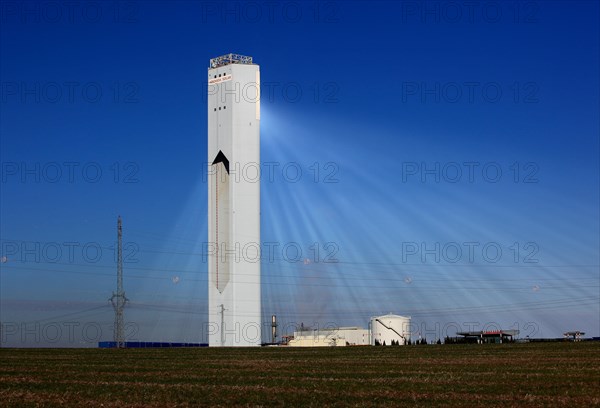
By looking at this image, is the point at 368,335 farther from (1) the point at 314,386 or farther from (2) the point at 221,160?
(1) the point at 314,386

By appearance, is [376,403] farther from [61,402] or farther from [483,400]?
[61,402]

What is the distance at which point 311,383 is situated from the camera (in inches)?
1449

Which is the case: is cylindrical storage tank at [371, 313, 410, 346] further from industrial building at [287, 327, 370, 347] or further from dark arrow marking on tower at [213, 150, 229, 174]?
dark arrow marking on tower at [213, 150, 229, 174]

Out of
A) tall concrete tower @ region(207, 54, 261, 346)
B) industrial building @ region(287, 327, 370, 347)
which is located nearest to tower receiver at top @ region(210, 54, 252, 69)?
tall concrete tower @ region(207, 54, 261, 346)

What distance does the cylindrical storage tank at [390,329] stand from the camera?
153875 mm

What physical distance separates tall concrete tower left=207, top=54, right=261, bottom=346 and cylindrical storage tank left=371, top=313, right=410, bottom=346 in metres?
22.0

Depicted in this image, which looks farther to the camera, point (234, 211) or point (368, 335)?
point (368, 335)

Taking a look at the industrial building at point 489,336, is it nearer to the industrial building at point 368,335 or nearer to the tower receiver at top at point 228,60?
the industrial building at point 368,335

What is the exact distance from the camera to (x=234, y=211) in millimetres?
158375

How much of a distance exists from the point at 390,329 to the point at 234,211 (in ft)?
118

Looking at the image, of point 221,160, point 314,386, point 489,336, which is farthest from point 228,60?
point 314,386

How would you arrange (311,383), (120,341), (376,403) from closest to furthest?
1. (376,403)
2. (311,383)
3. (120,341)

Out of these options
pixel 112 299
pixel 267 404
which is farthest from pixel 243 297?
pixel 267 404

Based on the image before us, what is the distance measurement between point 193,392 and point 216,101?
13475 centimetres
